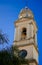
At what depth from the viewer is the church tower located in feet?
124

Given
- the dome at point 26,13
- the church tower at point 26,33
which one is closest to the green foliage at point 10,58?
the church tower at point 26,33

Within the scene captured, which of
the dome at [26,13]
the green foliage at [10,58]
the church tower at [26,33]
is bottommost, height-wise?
the green foliage at [10,58]

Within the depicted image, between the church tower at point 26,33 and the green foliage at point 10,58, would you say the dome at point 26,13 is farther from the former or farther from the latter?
the green foliage at point 10,58

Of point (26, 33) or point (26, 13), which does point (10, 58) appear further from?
point (26, 13)

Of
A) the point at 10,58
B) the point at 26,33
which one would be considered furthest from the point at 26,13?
the point at 10,58

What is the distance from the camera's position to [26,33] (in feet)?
134

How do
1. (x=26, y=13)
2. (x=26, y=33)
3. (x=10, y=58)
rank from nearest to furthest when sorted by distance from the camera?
(x=10, y=58)
(x=26, y=33)
(x=26, y=13)

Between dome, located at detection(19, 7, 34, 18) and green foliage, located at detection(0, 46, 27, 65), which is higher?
dome, located at detection(19, 7, 34, 18)

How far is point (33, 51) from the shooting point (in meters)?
36.9

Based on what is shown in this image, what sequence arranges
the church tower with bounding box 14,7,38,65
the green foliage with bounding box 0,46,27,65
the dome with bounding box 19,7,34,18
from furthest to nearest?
1. the dome with bounding box 19,7,34,18
2. the church tower with bounding box 14,7,38,65
3. the green foliage with bounding box 0,46,27,65

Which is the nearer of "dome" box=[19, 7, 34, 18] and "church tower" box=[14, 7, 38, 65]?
"church tower" box=[14, 7, 38, 65]

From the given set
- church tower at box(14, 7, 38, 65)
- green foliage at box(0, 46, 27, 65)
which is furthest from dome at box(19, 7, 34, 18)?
green foliage at box(0, 46, 27, 65)

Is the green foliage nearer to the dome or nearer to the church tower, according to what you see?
the church tower

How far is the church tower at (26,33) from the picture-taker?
124 feet
